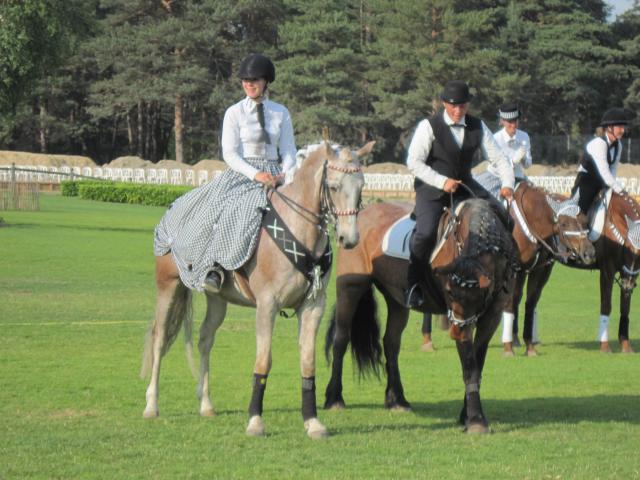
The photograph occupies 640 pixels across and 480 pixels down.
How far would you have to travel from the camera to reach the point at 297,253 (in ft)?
29.0

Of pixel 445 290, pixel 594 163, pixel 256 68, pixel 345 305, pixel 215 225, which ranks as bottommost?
pixel 345 305

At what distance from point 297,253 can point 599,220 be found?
8.34m

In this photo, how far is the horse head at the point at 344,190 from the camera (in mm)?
8312

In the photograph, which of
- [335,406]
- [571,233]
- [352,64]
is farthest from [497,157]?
[352,64]

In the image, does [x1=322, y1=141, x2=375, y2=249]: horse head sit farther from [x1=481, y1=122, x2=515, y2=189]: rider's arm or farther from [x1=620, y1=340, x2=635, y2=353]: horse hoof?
[x1=620, y1=340, x2=635, y2=353]: horse hoof

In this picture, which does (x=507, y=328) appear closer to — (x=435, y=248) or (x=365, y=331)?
(x=365, y=331)

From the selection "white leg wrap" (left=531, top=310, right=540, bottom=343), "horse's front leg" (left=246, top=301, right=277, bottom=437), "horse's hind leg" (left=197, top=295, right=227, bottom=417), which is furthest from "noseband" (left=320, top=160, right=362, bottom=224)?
"white leg wrap" (left=531, top=310, right=540, bottom=343)

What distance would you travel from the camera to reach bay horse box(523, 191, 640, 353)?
622 inches

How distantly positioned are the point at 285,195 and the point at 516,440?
2.67 m

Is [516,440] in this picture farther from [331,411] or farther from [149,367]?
[149,367]

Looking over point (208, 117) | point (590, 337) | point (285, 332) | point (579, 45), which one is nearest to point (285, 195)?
point (285, 332)

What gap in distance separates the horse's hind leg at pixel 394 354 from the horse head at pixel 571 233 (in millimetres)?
4039

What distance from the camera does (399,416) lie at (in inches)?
398

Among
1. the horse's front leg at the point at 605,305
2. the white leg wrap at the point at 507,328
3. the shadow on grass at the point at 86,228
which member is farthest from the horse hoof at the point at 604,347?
the shadow on grass at the point at 86,228
